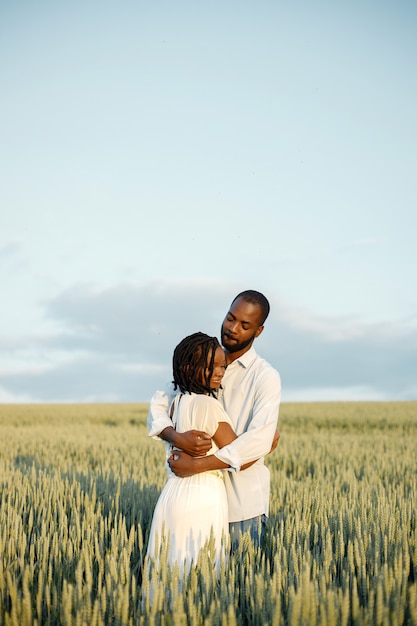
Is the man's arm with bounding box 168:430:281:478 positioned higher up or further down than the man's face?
Answer: further down

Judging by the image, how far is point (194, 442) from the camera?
308 cm

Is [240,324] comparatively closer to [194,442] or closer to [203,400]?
[203,400]

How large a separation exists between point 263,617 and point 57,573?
1577 mm

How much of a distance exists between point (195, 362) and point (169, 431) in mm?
397

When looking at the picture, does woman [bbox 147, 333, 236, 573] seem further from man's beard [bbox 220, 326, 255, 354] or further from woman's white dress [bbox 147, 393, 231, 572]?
man's beard [bbox 220, 326, 255, 354]

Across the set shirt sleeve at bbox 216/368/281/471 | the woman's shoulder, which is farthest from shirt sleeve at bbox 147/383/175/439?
shirt sleeve at bbox 216/368/281/471

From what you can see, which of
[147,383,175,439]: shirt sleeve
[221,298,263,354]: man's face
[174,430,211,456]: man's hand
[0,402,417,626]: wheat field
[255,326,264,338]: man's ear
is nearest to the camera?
[0,402,417,626]: wheat field

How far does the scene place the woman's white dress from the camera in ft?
10.3

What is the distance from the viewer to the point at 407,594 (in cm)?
297

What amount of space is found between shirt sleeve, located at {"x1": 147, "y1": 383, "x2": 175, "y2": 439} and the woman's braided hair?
25cm

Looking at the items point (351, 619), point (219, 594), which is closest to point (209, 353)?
point (219, 594)

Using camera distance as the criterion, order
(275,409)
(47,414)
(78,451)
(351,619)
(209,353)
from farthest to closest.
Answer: (47,414) → (78,451) → (275,409) → (209,353) → (351,619)

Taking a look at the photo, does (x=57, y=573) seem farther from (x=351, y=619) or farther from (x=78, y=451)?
(x=78, y=451)

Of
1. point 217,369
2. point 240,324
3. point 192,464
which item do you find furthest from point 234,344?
point 192,464
